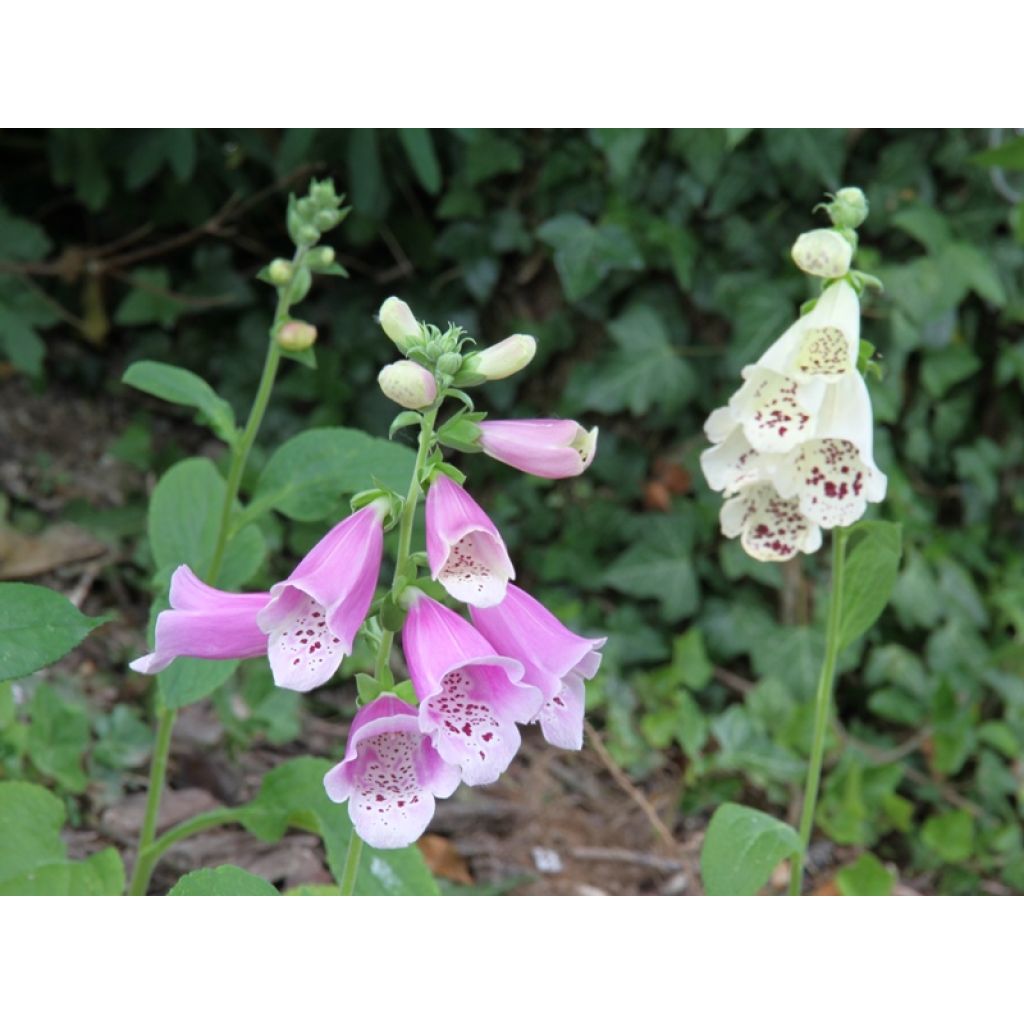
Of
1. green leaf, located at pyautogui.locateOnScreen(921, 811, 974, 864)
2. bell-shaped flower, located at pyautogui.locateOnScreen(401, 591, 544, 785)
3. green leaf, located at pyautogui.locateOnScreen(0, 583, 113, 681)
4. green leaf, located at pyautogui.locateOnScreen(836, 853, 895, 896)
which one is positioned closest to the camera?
bell-shaped flower, located at pyautogui.locateOnScreen(401, 591, 544, 785)

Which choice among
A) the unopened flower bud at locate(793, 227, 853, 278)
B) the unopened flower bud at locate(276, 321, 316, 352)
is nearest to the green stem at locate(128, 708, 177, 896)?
the unopened flower bud at locate(276, 321, 316, 352)

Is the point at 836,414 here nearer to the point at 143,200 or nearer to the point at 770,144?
the point at 770,144

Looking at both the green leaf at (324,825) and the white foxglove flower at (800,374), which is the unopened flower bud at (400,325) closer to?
the white foxglove flower at (800,374)

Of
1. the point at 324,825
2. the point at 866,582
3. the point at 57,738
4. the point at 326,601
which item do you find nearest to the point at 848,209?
the point at 866,582

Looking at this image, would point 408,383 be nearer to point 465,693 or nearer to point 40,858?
point 465,693

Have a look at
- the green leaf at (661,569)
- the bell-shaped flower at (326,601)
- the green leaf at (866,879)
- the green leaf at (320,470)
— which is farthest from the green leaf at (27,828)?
the green leaf at (661,569)

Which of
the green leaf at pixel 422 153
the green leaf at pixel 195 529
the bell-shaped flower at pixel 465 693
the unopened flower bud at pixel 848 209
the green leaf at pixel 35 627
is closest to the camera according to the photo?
the bell-shaped flower at pixel 465 693

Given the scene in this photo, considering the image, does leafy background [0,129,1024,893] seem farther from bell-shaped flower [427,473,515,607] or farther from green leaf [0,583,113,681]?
bell-shaped flower [427,473,515,607]
